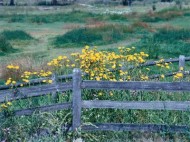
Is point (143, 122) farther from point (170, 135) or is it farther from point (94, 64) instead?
point (94, 64)

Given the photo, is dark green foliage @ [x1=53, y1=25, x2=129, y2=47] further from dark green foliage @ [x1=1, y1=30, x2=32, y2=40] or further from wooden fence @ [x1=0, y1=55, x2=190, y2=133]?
wooden fence @ [x1=0, y1=55, x2=190, y2=133]

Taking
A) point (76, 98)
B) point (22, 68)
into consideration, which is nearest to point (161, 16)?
point (22, 68)

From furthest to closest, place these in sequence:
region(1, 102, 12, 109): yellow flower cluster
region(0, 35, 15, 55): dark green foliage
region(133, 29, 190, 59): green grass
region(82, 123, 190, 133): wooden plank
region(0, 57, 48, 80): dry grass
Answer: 1. region(0, 35, 15, 55): dark green foliage
2. region(133, 29, 190, 59): green grass
3. region(0, 57, 48, 80): dry grass
4. region(82, 123, 190, 133): wooden plank
5. region(1, 102, 12, 109): yellow flower cluster

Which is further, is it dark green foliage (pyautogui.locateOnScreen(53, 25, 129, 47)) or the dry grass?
dark green foliage (pyautogui.locateOnScreen(53, 25, 129, 47))

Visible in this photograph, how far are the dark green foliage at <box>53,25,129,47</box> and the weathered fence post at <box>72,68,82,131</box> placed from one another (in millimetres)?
16922

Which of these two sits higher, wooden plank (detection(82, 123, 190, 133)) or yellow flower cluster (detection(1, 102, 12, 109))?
yellow flower cluster (detection(1, 102, 12, 109))

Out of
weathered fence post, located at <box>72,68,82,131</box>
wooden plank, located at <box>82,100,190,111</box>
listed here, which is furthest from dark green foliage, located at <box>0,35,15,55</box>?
wooden plank, located at <box>82,100,190,111</box>

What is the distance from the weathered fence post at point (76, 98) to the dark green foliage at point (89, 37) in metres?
16.9

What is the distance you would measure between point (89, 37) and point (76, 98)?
746 inches

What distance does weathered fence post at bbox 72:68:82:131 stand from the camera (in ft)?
24.8

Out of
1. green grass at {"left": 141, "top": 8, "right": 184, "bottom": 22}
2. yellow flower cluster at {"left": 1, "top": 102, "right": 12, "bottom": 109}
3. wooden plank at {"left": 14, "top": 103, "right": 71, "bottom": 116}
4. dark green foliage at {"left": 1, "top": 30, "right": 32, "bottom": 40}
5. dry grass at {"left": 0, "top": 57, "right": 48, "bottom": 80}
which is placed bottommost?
green grass at {"left": 141, "top": 8, "right": 184, "bottom": 22}

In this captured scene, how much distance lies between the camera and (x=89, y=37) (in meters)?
26.4

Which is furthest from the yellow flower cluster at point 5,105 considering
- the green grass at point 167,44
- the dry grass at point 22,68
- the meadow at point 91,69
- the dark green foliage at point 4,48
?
the dark green foliage at point 4,48

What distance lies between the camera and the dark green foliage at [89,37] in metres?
25.3
